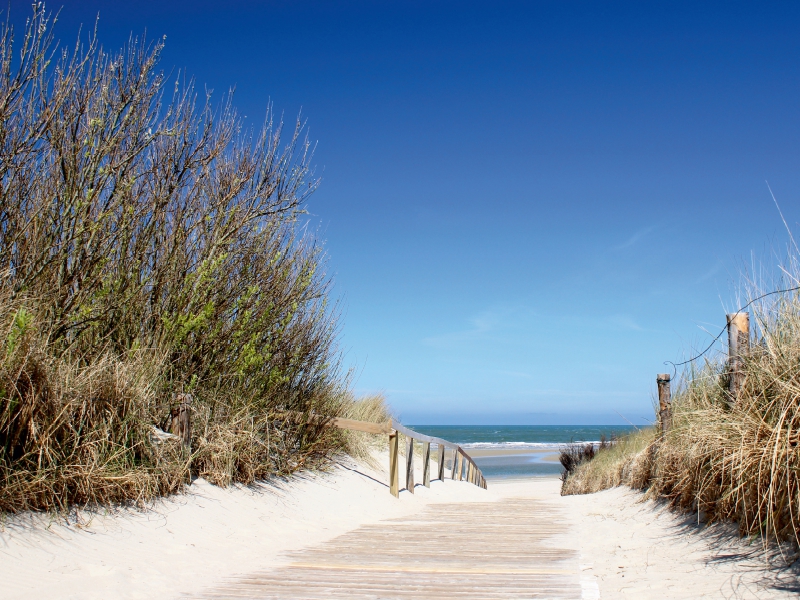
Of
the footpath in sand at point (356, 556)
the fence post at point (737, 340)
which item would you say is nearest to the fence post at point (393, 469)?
the footpath in sand at point (356, 556)

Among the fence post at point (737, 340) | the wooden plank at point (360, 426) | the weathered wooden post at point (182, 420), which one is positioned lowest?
the wooden plank at point (360, 426)

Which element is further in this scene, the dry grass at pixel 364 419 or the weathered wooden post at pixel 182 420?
the dry grass at pixel 364 419

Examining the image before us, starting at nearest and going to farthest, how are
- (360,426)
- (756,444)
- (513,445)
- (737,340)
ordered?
(756,444)
(737,340)
(360,426)
(513,445)

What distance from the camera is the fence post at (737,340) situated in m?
5.96

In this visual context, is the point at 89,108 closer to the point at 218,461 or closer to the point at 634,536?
the point at 218,461

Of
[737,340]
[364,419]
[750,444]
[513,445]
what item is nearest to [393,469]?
[364,419]

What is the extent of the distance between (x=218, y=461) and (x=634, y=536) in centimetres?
460

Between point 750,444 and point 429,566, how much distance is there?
2520mm

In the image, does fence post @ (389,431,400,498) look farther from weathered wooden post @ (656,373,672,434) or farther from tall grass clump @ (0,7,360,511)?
weathered wooden post @ (656,373,672,434)

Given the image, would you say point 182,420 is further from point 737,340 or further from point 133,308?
point 737,340

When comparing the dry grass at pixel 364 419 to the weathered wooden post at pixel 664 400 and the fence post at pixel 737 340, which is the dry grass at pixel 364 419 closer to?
the weathered wooden post at pixel 664 400

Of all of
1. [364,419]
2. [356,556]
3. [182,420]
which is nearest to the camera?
[356,556]

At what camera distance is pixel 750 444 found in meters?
4.61

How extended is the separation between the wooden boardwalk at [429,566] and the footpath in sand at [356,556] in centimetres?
2
